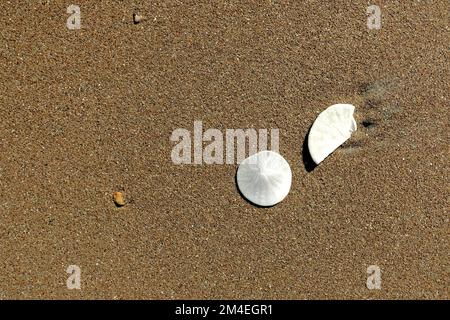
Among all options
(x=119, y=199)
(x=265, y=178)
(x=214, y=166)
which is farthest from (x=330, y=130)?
(x=119, y=199)

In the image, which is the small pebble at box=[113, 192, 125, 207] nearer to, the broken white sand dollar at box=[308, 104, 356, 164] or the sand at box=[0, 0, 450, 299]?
the sand at box=[0, 0, 450, 299]

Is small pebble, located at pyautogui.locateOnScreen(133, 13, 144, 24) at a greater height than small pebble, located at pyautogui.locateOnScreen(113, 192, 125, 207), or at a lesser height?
greater

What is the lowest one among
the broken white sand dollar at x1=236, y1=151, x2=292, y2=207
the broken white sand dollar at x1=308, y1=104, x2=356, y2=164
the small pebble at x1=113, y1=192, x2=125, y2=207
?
the small pebble at x1=113, y1=192, x2=125, y2=207

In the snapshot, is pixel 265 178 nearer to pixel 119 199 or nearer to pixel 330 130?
pixel 330 130

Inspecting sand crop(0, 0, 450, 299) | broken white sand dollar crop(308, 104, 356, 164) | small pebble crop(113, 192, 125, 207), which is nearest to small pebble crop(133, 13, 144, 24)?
sand crop(0, 0, 450, 299)

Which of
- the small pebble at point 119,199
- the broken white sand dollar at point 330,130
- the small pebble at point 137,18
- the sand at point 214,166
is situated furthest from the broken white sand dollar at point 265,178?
the small pebble at point 137,18
